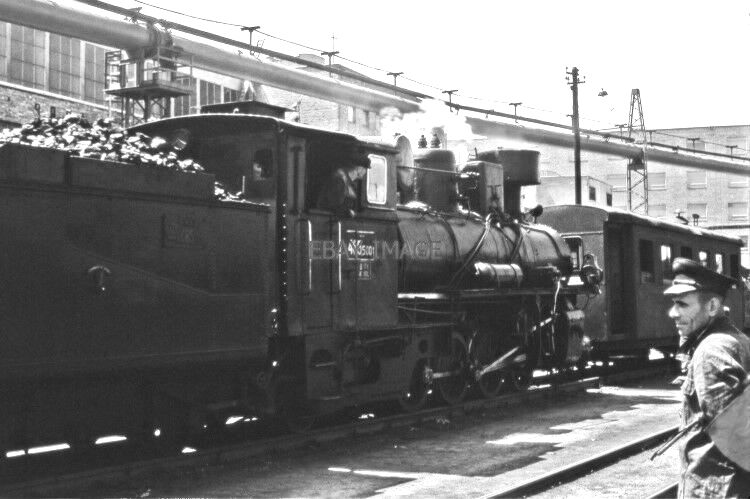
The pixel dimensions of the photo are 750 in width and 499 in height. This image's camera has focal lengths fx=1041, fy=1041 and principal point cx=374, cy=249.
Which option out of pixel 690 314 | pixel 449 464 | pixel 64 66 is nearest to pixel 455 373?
pixel 449 464

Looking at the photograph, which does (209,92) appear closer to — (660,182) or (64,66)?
(64,66)

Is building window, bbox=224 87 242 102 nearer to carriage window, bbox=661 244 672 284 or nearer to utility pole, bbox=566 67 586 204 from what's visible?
utility pole, bbox=566 67 586 204

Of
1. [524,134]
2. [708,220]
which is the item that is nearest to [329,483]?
[524,134]

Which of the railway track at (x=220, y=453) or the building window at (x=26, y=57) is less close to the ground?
the building window at (x=26, y=57)

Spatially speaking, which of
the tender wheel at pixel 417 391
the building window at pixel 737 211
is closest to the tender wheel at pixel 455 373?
the tender wheel at pixel 417 391

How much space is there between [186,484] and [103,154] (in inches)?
102

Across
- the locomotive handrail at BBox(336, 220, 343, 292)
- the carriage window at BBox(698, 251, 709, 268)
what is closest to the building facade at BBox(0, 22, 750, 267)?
the locomotive handrail at BBox(336, 220, 343, 292)

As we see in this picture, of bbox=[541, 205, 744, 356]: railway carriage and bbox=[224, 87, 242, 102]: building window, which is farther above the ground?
bbox=[224, 87, 242, 102]: building window

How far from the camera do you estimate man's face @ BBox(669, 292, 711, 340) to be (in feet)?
13.4

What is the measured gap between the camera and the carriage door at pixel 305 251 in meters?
9.62

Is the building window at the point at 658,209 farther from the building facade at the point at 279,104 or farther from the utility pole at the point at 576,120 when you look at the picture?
the utility pole at the point at 576,120

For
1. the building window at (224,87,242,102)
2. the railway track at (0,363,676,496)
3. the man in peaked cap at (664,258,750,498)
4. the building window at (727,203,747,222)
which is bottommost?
the railway track at (0,363,676,496)

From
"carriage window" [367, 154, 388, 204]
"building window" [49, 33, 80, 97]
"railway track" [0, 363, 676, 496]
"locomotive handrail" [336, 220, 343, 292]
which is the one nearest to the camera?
"railway track" [0, 363, 676, 496]

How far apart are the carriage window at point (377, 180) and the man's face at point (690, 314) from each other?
6.77m
